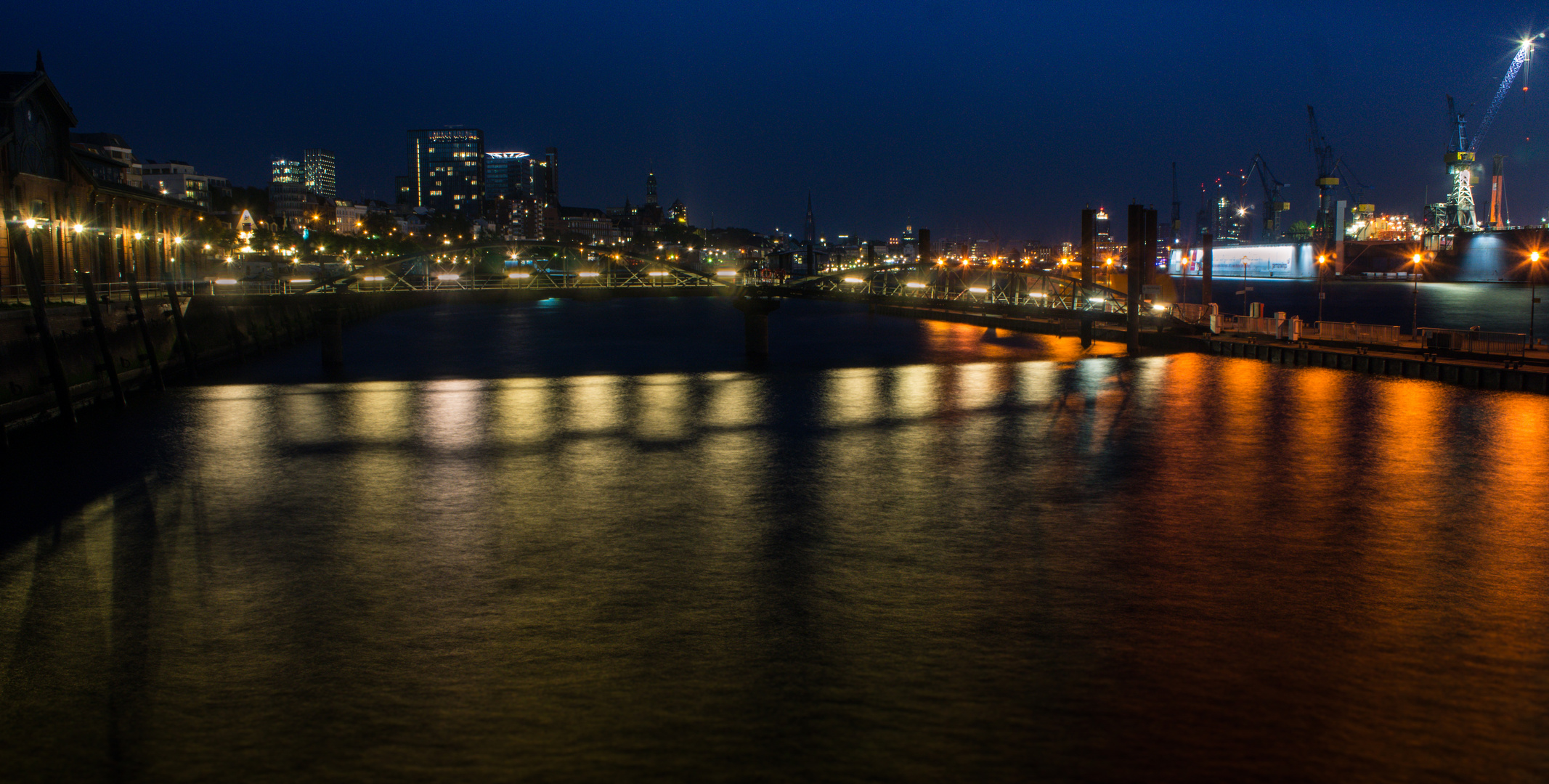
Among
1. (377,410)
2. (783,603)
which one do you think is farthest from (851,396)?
(783,603)

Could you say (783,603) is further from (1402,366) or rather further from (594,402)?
(1402,366)

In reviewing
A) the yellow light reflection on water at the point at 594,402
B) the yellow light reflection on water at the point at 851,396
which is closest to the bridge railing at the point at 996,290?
the yellow light reflection on water at the point at 851,396

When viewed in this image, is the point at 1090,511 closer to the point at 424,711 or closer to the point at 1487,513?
the point at 1487,513

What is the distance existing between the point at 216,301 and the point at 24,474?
32102 mm

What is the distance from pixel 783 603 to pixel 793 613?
0.44m

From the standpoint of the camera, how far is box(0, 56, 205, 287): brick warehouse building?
131ft

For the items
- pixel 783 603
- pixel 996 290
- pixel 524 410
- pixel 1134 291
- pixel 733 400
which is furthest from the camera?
pixel 996 290

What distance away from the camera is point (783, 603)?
1351 cm

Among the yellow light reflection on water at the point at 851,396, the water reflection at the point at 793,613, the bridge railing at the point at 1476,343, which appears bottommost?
the water reflection at the point at 793,613

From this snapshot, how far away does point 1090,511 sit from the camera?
63.7 ft

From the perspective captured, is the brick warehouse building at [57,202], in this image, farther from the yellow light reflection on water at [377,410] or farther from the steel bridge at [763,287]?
the yellow light reflection on water at [377,410]

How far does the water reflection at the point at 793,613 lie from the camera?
30.5 feet

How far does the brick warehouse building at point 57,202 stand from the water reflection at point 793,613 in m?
20.2

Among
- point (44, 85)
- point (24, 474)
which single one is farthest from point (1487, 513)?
point (44, 85)
